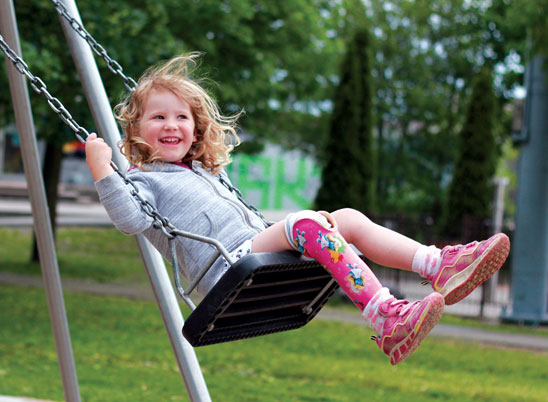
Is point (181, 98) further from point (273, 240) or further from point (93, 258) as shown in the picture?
point (93, 258)

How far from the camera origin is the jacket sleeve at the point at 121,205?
2941 millimetres

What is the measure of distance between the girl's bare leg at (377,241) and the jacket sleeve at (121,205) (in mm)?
708

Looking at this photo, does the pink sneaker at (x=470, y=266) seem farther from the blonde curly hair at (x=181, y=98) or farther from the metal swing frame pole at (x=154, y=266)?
the metal swing frame pole at (x=154, y=266)

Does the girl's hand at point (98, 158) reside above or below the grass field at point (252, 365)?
above

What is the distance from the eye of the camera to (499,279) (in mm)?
16281

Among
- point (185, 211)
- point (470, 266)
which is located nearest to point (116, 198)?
point (185, 211)

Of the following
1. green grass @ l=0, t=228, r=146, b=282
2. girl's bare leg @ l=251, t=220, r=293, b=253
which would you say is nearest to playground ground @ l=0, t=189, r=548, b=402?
green grass @ l=0, t=228, r=146, b=282

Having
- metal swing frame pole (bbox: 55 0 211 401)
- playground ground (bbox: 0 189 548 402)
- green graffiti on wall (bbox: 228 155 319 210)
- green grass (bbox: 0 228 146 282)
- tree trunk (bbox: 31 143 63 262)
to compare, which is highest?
→ metal swing frame pole (bbox: 55 0 211 401)

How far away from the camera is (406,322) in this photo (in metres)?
2.63

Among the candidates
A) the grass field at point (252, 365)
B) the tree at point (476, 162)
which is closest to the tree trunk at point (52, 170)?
the grass field at point (252, 365)

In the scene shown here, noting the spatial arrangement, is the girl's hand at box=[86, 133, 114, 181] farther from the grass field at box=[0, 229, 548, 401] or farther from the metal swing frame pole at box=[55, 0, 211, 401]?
the grass field at box=[0, 229, 548, 401]

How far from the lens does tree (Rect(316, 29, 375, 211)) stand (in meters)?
14.5

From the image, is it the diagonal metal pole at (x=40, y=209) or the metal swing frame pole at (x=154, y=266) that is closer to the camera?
the metal swing frame pole at (x=154, y=266)

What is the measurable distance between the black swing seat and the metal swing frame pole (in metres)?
0.65
